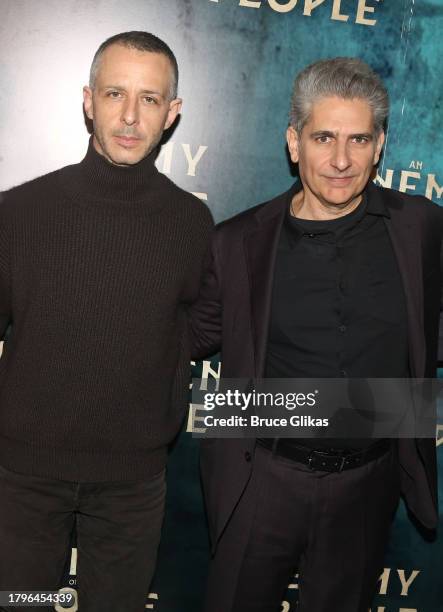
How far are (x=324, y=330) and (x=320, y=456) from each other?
1.27ft

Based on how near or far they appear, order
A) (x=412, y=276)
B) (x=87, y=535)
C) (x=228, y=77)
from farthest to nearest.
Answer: (x=228, y=77), (x=87, y=535), (x=412, y=276)

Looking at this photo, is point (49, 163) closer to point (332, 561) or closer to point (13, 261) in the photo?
point (13, 261)

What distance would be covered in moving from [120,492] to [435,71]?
1914 millimetres

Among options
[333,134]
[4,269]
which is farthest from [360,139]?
[4,269]

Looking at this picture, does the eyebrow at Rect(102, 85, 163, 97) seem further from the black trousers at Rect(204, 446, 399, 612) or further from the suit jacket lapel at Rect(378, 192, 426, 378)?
the black trousers at Rect(204, 446, 399, 612)

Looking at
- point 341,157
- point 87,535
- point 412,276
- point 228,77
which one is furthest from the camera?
point 228,77

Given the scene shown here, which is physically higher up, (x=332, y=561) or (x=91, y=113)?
(x=91, y=113)

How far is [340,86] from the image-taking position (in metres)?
2.14

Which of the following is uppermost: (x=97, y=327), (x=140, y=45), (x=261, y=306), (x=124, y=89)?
(x=140, y=45)

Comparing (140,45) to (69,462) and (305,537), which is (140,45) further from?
(305,537)

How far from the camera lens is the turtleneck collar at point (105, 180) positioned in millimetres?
2150

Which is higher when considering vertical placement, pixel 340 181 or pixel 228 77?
pixel 228 77

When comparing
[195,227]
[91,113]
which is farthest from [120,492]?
[91,113]

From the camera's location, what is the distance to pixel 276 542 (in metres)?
2.24
